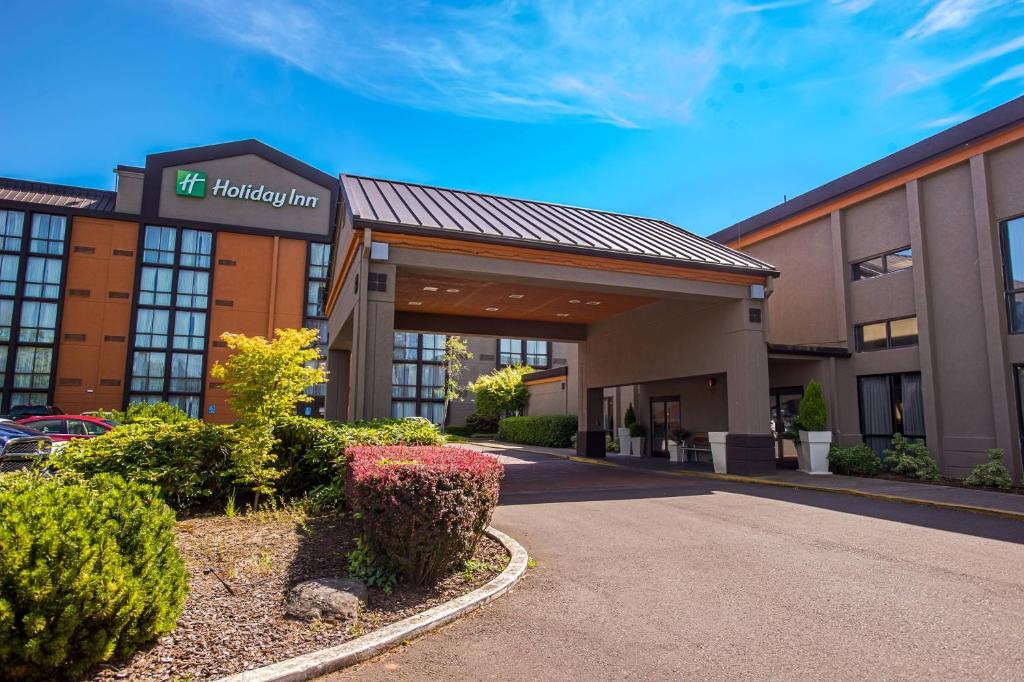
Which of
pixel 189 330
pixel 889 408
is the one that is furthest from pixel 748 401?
pixel 189 330

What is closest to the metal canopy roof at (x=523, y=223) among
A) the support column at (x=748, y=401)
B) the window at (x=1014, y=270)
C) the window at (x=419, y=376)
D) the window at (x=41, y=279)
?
the support column at (x=748, y=401)

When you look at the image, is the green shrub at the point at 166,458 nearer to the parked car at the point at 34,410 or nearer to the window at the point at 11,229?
the parked car at the point at 34,410

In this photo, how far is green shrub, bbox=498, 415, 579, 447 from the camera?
3094 centimetres

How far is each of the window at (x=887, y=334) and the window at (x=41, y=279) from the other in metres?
44.3

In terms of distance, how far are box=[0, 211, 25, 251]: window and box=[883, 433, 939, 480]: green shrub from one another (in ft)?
155

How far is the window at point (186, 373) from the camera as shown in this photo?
41.9 meters

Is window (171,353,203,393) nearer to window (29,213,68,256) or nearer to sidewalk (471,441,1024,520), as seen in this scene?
window (29,213,68,256)

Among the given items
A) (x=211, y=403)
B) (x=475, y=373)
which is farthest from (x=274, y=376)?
(x=475, y=373)

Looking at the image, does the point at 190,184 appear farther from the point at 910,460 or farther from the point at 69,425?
the point at 910,460

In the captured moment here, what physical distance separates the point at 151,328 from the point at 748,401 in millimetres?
39160

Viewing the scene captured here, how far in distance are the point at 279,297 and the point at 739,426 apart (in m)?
36.1

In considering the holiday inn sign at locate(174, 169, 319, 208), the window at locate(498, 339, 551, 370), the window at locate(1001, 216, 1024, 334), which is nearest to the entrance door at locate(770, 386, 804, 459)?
the window at locate(1001, 216, 1024, 334)

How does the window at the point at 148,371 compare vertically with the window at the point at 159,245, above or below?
below

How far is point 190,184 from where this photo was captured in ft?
142
